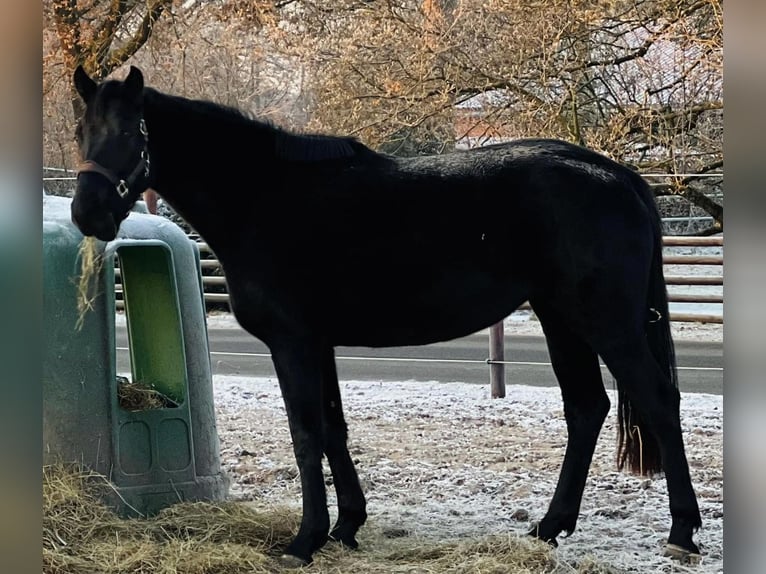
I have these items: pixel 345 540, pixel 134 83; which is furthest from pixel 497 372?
pixel 134 83

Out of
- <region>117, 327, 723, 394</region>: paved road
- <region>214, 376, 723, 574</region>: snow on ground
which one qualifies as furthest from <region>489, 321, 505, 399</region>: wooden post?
<region>117, 327, 723, 394</region>: paved road

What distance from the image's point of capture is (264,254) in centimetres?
375

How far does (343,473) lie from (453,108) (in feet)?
13.9

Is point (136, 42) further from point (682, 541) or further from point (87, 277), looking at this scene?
point (682, 541)

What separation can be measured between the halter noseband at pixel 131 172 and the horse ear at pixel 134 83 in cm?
12

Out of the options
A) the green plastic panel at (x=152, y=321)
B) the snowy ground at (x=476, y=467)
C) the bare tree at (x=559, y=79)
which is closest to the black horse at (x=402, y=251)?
the snowy ground at (x=476, y=467)

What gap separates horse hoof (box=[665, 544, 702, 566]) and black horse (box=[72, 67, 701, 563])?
1 centimetres

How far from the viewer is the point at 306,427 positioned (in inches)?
147

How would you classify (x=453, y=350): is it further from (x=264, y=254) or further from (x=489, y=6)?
(x=264, y=254)

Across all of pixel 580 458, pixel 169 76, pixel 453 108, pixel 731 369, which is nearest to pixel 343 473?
pixel 580 458

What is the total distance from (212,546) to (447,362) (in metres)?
6.71

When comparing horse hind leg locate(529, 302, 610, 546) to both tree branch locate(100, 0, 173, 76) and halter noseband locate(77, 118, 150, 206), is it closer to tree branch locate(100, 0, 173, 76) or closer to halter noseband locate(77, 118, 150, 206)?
halter noseband locate(77, 118, 150, 206)

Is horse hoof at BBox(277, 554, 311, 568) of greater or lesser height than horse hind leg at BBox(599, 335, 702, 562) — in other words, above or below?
below

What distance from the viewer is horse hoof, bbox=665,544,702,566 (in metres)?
3.58
